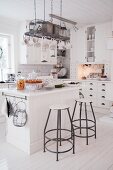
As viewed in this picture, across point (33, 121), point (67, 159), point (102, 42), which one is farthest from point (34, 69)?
point (67, 159)

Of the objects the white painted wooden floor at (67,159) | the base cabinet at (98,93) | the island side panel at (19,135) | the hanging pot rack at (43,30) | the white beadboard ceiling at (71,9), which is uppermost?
the white beadboard ceiling at (71,9)

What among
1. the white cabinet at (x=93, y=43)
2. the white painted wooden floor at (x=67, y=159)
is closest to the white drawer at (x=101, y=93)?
the white cabinet at (x=93, y=43)

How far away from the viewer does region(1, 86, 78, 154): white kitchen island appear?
2.92m

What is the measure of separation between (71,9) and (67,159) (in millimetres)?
3328

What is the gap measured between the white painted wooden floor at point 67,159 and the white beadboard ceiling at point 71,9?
286cm

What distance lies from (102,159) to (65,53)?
4.89m

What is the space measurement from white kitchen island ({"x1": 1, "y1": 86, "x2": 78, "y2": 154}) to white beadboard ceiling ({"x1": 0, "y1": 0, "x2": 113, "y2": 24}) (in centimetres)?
198

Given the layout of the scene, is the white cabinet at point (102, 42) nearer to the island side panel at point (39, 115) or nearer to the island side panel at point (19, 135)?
the island side panel at point (39, 115)

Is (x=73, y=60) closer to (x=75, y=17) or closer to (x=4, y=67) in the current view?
(x=75, y=17)

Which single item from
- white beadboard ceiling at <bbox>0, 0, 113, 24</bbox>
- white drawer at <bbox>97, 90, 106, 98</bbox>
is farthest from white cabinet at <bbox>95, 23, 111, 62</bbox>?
white drawer at <bbox>97, 90, 106, 98</bbox>

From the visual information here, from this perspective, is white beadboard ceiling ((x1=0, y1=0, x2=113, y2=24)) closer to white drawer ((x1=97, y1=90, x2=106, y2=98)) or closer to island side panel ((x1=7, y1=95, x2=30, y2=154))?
white drawer ((x1=97, y1=90, x2=106, y2=98))

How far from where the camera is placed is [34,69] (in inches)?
242

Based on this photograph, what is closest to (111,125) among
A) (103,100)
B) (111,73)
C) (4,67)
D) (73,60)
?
(103,100)

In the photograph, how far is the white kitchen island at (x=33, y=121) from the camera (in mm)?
2916
